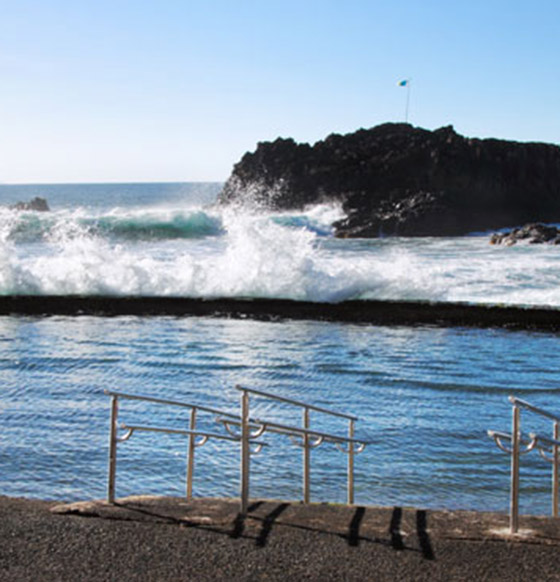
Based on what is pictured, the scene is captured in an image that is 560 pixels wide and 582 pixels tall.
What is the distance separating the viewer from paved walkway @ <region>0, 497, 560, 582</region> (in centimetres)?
388

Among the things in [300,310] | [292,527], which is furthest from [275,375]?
[292,527]

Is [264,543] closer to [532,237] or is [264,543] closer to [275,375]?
Answer: [275,375]

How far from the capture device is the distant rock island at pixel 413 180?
184 feet

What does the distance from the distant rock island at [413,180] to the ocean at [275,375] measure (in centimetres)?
2863

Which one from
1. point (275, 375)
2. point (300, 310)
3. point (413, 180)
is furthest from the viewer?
point (413, 180)

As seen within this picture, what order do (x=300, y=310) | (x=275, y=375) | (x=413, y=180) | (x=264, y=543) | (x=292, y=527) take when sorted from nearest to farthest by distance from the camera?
(x=264, y=543), (x=292, y=527), (x=275, y=375), (x=300, y=310), (x=413, y=180)

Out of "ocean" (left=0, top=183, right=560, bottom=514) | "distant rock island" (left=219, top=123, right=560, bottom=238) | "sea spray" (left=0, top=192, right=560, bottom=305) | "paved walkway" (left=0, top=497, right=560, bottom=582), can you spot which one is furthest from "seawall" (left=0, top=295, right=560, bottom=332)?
"distant rock island" (left=219, top=123, right=560, bottom=238)

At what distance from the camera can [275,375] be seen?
12422 millimetres

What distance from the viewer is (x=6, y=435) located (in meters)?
8.53

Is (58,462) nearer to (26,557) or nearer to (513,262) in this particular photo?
(26,557)

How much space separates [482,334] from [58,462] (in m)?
10.2

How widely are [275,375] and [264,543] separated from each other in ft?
27.0

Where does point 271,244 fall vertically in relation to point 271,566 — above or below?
above

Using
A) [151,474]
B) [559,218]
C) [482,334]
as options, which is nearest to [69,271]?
[482,334]
